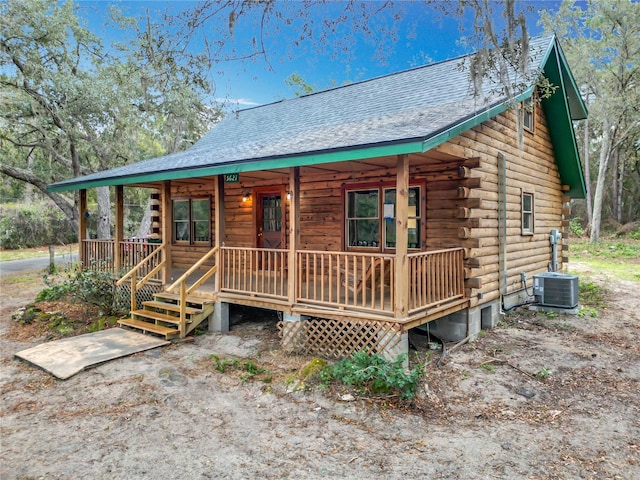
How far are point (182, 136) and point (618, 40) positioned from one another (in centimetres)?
2417

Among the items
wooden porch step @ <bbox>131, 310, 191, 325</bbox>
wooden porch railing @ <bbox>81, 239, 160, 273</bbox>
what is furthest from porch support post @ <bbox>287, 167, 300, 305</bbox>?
wooden porch railing @ <bbox>81, 239, 160, 273</bbox>

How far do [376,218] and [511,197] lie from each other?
2910mm

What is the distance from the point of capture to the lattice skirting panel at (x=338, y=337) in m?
5.70

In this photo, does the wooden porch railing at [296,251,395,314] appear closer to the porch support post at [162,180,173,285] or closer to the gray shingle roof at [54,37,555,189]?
the gray shingle roof at [54,37,555,189]

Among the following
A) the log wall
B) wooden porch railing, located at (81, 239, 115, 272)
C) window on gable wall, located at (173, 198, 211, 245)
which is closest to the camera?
the log wall

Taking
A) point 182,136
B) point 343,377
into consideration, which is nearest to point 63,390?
point 343,377

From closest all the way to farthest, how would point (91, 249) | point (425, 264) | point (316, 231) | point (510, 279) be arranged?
point (425, 264), point (510, 279), point (316, 231), point (91, 249)

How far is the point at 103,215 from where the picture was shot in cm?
1742

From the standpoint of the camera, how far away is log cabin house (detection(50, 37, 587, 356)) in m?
5.93

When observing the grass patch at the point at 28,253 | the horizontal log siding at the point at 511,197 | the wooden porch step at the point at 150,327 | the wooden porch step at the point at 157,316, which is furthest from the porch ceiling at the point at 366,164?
the grass patch at the point at 28,253

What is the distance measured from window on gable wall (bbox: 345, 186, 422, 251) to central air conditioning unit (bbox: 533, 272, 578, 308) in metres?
3.12

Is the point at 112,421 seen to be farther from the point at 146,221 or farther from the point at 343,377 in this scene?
the point at 146,221

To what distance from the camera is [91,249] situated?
10812 mm

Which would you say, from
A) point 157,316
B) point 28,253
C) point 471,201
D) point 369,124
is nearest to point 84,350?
point 157,316
